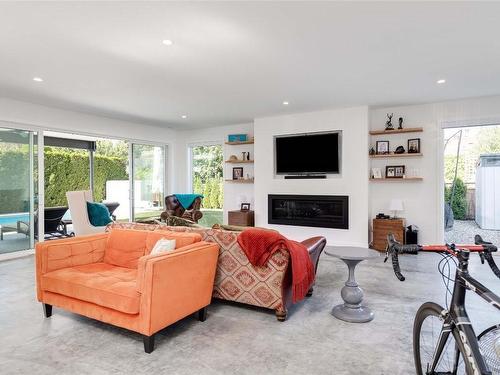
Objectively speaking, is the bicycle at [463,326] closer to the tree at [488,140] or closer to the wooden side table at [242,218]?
the tree at [488,140]

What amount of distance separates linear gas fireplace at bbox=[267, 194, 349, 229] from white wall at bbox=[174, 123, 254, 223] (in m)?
0.94

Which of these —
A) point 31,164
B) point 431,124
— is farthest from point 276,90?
point 31,164

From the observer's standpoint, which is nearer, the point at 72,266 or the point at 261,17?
the point at 261,17

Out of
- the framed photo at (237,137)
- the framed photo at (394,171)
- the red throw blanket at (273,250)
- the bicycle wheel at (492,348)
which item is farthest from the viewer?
the framed photo at (237,137)

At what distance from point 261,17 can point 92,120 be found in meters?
4.93

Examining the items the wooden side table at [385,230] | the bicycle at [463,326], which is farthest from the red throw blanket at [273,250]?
the wooden side table at [385,230]

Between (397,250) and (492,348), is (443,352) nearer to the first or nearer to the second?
(492,348)

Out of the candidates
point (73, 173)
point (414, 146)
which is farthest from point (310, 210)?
point (73, 173)

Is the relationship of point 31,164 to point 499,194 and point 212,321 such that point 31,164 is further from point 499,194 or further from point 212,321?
point 499,194

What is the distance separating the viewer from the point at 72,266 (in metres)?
3.07

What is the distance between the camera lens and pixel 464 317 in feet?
4.46

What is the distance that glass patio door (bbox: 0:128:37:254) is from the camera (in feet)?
17.2

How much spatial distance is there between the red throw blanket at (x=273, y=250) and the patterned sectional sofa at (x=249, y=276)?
0.22 ft

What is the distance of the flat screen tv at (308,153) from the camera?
19.9 ft
